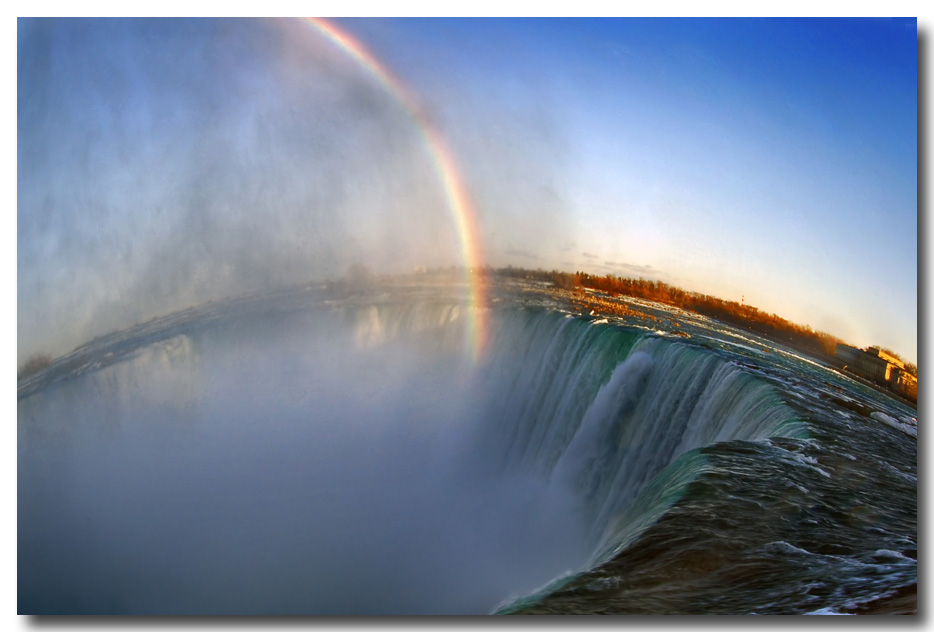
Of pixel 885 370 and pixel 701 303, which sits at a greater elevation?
pixel 701 303

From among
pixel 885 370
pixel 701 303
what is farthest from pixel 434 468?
pixel 885 370

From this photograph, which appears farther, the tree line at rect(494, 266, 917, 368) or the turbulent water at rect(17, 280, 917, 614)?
the tree line at rect(494, 266, 917, 368)

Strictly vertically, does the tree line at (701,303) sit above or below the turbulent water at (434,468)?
above

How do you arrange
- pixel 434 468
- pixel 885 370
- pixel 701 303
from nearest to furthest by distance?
pixel 885 370, pixel 701 303, pixel 434 468

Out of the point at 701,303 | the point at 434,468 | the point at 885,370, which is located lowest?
the point at 434,468

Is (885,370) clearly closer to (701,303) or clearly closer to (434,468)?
(701,303)

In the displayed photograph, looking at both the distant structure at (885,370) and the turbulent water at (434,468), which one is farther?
the distant structure at (885,370)
